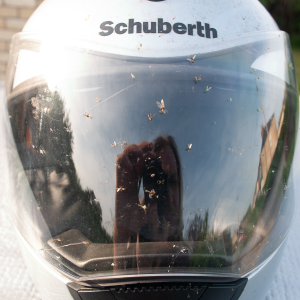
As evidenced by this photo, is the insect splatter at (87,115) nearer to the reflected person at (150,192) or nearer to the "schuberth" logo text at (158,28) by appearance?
the reflected person at (150,192)

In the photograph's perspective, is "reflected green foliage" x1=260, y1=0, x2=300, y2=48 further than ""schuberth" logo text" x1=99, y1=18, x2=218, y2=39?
Yes

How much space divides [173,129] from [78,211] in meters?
0.30

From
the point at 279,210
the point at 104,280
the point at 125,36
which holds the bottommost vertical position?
the point at 104,280

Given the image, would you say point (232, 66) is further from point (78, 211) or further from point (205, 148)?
point (78, 211)

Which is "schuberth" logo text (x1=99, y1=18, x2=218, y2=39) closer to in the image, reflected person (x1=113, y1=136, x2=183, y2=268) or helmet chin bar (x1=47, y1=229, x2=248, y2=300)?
reflected person (x1=113, y1=136, x2=183, y2=268)

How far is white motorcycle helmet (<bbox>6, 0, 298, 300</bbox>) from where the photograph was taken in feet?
2.06

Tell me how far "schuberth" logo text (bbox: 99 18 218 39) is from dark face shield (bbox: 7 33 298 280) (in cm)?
7

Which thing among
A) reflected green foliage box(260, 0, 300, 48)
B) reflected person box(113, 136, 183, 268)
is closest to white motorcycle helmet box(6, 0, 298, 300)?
reflected person box(113, 136, 183, 268)

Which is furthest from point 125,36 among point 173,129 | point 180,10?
point 173,129

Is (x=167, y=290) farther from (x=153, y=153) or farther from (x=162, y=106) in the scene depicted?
(x=162, y=106)

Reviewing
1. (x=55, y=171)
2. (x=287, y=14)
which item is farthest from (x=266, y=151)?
(x=287, y=14)

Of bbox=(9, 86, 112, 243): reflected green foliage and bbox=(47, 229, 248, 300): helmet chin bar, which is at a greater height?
bbox=(9, 86, 112, 243): reflected green foliage

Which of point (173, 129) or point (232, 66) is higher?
point (232, 66)

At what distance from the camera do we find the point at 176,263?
634mm
